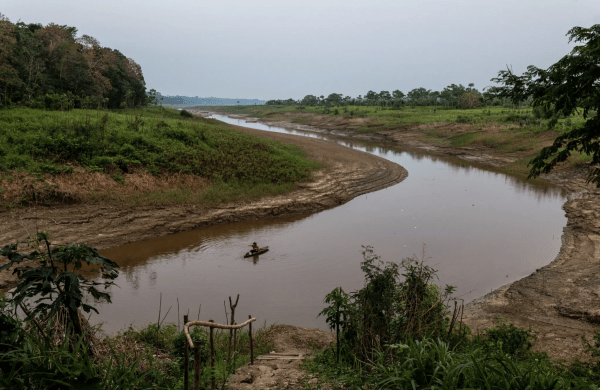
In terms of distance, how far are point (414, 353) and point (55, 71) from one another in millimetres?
36540

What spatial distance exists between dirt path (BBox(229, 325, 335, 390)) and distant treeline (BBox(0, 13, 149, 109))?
19.1 meters

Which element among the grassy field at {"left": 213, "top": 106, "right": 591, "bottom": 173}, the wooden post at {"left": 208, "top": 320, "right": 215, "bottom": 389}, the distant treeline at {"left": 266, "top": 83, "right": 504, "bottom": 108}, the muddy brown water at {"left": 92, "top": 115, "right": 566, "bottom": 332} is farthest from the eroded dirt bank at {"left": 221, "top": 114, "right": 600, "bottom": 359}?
the distant treeline at {"left": 266, "top": 83, "right": 504, "bottom": 108}

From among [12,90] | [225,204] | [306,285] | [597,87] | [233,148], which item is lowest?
[306,285]

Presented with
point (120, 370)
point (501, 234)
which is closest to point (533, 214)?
point (501, 234)

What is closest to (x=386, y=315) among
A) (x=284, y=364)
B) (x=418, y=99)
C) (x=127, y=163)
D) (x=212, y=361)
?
(x=284, y=364)

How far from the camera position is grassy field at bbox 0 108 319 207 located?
16016 mm

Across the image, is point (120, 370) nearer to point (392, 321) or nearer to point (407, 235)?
point (392, 321)

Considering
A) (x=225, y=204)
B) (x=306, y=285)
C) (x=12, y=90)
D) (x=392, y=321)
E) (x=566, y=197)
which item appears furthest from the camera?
(x=12, y=90)

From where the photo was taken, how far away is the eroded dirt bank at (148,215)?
13.7 meters

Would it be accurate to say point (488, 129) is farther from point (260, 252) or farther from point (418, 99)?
point (418, 99)

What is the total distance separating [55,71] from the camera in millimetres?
31859

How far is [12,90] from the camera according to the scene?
24.0 metres

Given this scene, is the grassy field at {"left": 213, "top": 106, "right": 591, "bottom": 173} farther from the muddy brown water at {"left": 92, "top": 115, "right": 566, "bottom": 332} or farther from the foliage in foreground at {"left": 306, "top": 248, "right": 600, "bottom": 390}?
the foliage in foreground at {"left": 306, "top": 248, "right": 600, "bottom": 390}

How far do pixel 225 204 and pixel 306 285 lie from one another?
Result: 8.05 meters
